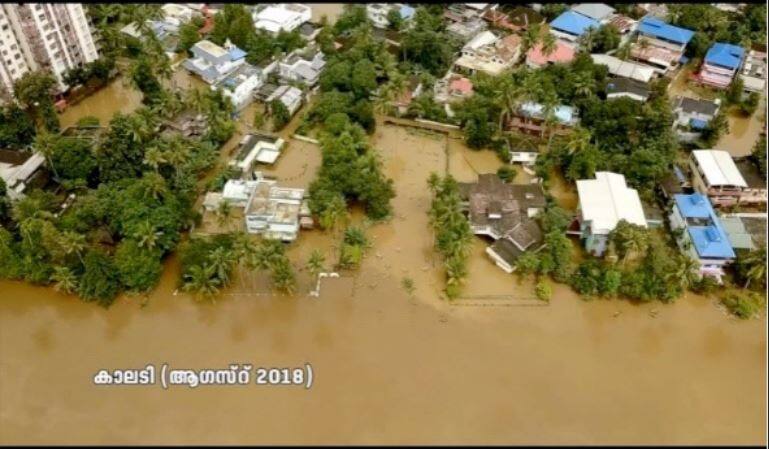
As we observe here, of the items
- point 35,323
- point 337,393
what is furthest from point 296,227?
point 35,323

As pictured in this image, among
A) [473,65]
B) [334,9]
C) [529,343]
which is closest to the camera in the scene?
[529,343]

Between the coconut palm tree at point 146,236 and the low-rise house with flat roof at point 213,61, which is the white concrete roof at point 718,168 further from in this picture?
the low-rise house with flat roof at point 213,61

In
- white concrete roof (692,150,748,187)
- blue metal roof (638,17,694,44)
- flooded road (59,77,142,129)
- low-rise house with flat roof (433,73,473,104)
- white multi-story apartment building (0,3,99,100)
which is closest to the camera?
white concrete roof (692,150,748,187)

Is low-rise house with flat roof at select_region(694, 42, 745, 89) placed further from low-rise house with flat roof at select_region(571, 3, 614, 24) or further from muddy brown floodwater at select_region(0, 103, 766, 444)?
muddy brown floodwater at select_region(0, 103, 766, 444)

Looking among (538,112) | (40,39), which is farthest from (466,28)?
(40,39)

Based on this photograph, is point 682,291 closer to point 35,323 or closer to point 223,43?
point 35,323

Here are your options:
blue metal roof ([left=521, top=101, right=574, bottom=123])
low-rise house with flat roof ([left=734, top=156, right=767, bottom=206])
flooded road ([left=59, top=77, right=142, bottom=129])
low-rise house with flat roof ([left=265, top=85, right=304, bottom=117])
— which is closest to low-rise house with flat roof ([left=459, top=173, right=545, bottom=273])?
blue metal roof ([left=521, top=101, right=574, bottom=123])

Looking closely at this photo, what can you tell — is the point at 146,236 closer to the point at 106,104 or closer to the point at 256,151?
the point at 256,151
